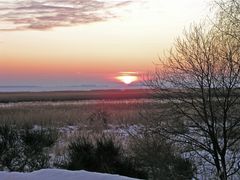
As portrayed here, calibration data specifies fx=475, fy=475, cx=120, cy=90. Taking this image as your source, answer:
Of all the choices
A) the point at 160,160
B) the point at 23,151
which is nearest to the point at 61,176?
the point at 23,151

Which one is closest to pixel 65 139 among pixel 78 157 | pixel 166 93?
pixel 166 93

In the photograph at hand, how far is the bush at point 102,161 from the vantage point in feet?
41.2

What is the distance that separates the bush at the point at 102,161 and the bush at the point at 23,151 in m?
1.40

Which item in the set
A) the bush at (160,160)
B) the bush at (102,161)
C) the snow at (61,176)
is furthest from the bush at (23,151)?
the snow at (61,176)

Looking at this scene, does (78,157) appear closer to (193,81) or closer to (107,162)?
(107,162)

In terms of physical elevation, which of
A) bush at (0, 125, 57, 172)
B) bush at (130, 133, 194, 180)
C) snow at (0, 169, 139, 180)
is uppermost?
snow at (0, 169, 139, 180)

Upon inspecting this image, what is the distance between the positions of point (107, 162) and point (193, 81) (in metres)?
7.40

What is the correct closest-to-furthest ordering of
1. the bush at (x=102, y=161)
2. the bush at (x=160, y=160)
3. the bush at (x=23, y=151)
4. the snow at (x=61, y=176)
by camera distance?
the snow at (x=61, y=176)
the bush at (x=102, y=161)
the bush at (x=23, y=151)
the bush at (x=160, y=160)

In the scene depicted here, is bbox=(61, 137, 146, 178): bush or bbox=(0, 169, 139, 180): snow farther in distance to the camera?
bbox=(61, 137, 146, 178): bush

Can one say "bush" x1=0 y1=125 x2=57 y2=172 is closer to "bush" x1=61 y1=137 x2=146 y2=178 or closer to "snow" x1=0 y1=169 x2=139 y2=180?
"bush" x1=61 y1=137 x2=146 y2=178

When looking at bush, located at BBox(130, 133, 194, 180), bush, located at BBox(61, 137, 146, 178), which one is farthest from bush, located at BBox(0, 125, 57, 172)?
bush, located at BBox(130, 133, 194, 180)

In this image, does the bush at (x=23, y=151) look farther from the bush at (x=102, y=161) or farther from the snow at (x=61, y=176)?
the snow at (x=61, y=176)

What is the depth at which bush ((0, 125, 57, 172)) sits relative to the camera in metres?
14.5

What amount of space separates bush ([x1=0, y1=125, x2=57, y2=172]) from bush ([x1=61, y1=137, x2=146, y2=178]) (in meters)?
1.40
